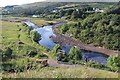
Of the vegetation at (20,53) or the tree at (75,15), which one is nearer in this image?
the vegetation at (20,53)

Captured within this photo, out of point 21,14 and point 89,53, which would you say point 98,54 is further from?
point 21,14

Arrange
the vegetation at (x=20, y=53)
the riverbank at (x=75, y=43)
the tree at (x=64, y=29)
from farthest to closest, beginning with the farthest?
the tree at (x=64, y=29)
the riverbank at (x=75, y=43)
the vegetation at (x=20, y=53)

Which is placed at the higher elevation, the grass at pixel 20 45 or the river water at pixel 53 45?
the grass at pixel 20 45

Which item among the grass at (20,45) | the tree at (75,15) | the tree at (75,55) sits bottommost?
the grass at (20,45)

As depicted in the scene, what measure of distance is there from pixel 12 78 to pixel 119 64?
1666 cm

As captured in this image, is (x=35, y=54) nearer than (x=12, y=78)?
No

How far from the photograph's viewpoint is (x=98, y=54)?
3194 cm

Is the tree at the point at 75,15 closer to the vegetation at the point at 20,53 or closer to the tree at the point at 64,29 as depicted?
the tree at the point at 64,29

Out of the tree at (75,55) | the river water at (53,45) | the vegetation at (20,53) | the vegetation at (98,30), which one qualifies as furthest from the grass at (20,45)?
the vegetation at (98,30)

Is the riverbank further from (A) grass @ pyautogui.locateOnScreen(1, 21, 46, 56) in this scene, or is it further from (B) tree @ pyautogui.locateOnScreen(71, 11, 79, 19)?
(B) tree @ pyautogui.locateOnScreen(71, 11, 79, 19)

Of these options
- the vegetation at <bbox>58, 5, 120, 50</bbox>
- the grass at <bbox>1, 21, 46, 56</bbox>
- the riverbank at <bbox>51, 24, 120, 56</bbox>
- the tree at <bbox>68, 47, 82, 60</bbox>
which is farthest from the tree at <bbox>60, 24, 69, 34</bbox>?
the tree at <bbox>68, 47, 82, 60</bbox>

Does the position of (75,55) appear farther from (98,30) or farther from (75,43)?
(98,30)

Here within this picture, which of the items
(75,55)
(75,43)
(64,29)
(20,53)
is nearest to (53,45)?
(75,43)

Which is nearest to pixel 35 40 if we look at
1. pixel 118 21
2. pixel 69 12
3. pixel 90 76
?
pixel 118 21
